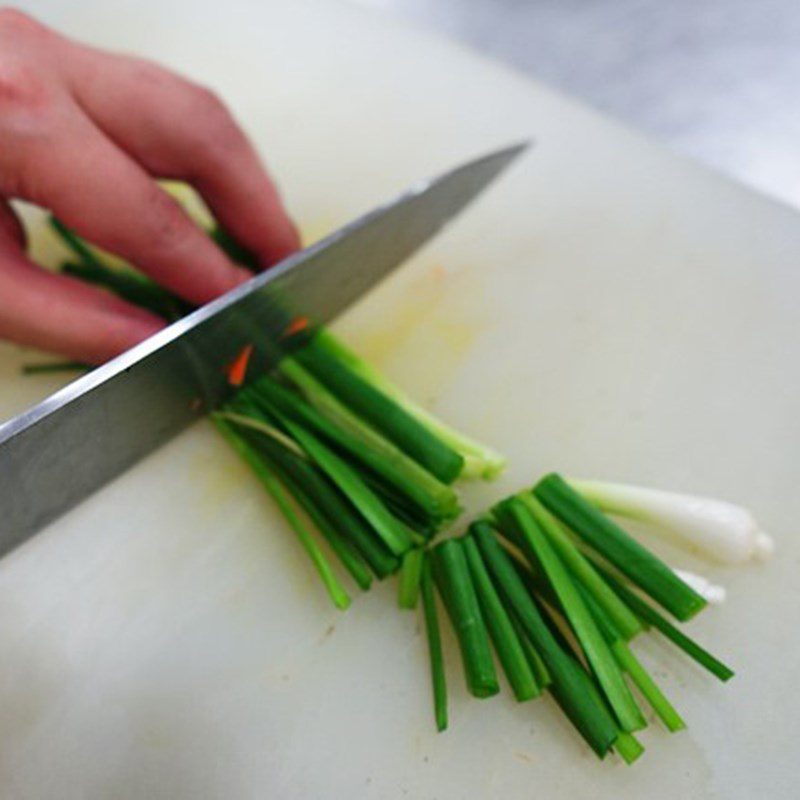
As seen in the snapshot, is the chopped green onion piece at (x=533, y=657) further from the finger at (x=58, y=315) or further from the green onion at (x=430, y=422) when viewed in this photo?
the finger at (x=58, y=315)

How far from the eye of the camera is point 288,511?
1290 mm

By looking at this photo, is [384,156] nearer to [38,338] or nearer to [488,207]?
[488,207]

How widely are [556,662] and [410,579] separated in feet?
0.81

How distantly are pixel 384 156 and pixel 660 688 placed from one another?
132cm

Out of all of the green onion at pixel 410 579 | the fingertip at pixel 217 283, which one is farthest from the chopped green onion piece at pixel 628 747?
the fingertip at pixel 217 283

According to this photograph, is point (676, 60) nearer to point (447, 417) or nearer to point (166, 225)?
point (447, 417)

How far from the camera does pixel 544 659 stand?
113 cm

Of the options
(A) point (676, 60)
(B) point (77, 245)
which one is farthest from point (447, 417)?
(A) point (676, 60)

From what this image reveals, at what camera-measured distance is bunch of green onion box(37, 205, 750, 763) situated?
111cm

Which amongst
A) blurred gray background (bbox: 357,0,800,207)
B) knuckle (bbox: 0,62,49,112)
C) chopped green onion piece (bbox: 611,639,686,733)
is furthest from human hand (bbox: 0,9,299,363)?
blurred gray background (bbox: 357,0,800,207)

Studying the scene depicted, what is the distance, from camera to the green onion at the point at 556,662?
1067mm

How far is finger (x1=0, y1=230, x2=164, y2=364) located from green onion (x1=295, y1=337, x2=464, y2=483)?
30cm

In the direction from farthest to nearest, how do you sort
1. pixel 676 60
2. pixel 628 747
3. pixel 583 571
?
pixel 676 60 → pixel 583 571 → pixel 628 747

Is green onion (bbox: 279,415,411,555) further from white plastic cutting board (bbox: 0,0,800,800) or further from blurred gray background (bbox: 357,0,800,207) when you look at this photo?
blurred gray background (bbox: 357,0,800,207)
